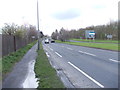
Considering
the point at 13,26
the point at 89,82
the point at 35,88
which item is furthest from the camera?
the point at 13,26

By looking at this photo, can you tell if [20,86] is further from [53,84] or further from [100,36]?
[100,36]

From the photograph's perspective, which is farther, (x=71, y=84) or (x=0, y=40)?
(x=0, y=40)

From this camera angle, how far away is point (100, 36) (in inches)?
2736

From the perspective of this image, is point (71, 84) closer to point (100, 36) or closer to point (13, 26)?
point (13, 26)

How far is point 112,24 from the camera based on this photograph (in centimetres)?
5612

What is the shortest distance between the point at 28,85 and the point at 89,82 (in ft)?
8.44

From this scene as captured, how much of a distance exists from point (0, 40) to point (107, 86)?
947 cm

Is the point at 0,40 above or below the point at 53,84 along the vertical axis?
above

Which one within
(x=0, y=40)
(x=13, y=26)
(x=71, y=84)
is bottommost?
(x=71, y=84)

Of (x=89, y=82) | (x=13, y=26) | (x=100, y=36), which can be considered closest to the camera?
(x=89, y=82)

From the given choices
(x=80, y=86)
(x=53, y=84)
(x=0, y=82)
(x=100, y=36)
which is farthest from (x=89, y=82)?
(x=100, y=36)

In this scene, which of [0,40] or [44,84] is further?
[0,40]

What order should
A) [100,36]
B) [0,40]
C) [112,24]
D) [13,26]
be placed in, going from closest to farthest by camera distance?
[0,40] < [13,26] < [112,24] < [100,36]

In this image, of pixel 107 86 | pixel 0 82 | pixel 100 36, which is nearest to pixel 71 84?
pixel 107 86
